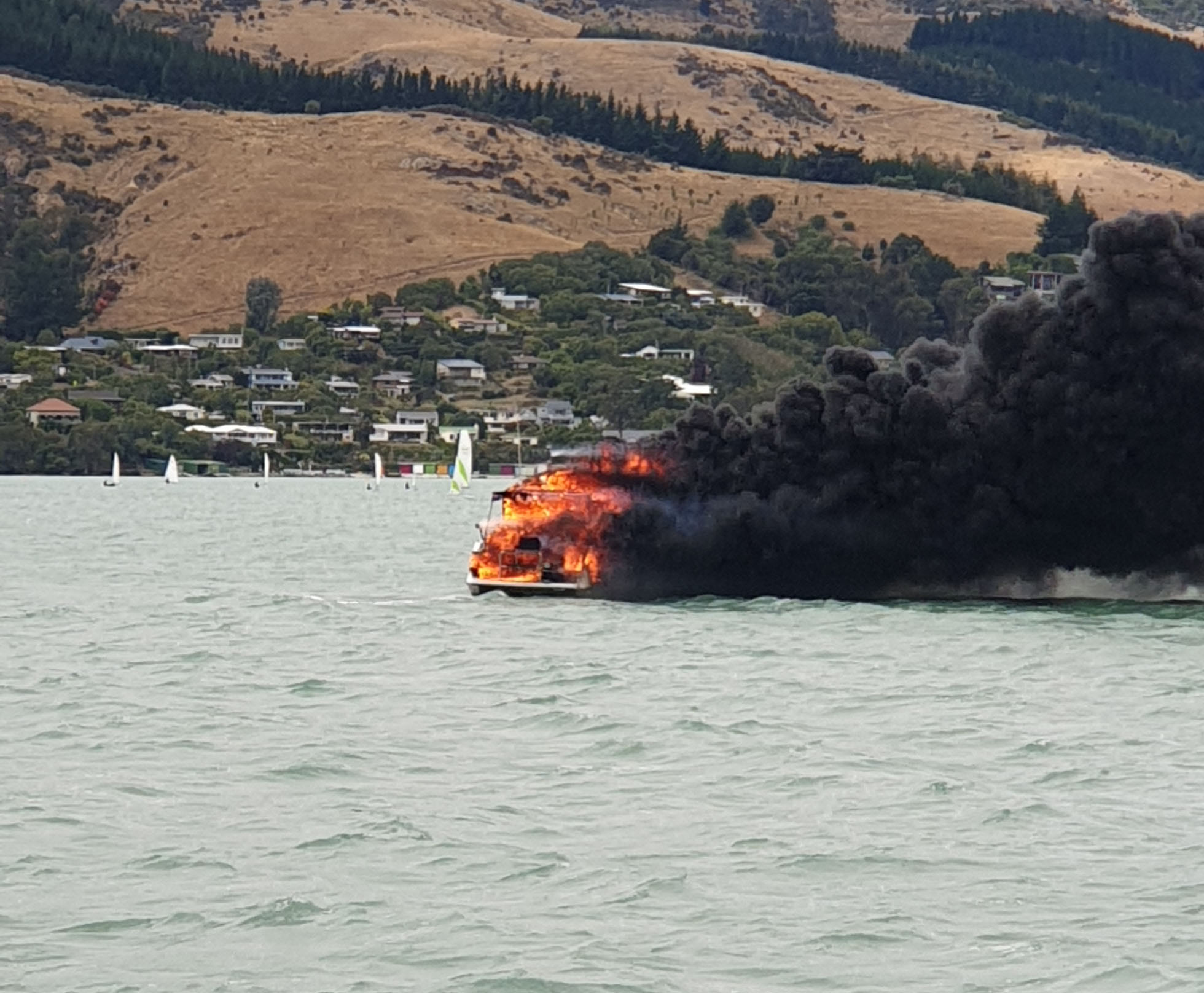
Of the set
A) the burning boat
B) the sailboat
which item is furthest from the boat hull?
the sailboat

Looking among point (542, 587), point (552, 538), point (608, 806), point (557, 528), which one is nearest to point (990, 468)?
point (557, 528)

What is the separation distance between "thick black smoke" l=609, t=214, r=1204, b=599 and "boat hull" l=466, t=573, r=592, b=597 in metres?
0.58

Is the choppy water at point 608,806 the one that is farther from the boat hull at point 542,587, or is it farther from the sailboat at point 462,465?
the sailboat at point 462,465

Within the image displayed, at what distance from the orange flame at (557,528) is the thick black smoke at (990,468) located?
49 centimetres

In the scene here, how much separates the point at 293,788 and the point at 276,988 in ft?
27.8

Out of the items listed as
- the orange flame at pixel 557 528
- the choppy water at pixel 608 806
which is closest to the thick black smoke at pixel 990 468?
the orange flame at pixel 557 528

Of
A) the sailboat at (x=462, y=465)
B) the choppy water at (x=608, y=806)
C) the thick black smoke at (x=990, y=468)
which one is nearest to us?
the choppy water at (x=608, y=806)

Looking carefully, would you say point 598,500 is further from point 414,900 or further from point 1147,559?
point 414,900

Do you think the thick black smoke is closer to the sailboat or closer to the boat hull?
the boat hull

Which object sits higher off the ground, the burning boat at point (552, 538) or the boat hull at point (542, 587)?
the burning boat at point (552, 538)

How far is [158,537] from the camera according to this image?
316ft

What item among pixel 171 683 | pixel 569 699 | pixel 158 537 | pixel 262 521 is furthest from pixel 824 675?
pixel 262 521

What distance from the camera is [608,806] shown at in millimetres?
28703

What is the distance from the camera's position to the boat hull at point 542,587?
5725 cm
